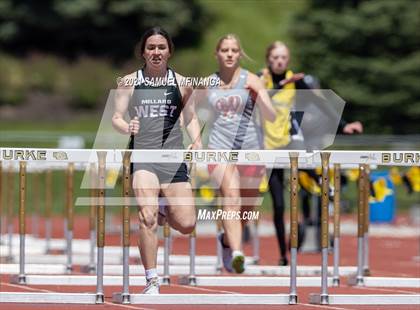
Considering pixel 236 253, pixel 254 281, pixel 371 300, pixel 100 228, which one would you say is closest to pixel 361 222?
pixel 254 281

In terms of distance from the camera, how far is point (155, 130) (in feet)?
34.3

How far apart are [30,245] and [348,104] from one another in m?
17.7

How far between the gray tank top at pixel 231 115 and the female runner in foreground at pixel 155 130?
1455 mm

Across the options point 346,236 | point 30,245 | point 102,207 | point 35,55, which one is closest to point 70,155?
point 102,207

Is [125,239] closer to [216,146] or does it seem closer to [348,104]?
[216,146]

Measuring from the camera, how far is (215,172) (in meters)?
Result: 11.6

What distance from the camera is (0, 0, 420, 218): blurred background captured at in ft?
111

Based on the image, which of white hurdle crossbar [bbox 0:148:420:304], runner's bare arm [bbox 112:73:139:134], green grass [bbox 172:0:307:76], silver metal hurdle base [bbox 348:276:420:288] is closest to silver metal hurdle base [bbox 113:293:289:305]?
white hurdle crossbar [bbox 0:148:420:304]

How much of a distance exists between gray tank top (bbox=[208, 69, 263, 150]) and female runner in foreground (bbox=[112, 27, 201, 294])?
1.45 m

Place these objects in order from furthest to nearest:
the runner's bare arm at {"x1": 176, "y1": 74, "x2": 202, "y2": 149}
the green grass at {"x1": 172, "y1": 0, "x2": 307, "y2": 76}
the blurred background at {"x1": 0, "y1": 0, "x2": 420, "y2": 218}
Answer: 1. the green grass at {"x1": 172, "y1": 0, "x2": 307, "y2": 76}
2. the blurred background at {"x1": 0, "y1": 0, "x2": 420, "y2": 218}
3. the runner's bare arm at {"x1": 176, "y1": 74, "x2": 202, "y2": 149}

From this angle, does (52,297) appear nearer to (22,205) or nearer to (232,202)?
(22,205)

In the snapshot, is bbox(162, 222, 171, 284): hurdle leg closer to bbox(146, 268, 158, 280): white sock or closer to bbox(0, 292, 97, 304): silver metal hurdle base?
bbox(146, 268, 158, 280): white sock

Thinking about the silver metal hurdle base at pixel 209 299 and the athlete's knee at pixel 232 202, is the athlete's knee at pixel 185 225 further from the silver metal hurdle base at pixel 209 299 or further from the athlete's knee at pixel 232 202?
the athlete's knee at pixel 232 202

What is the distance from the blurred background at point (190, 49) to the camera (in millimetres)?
33875
